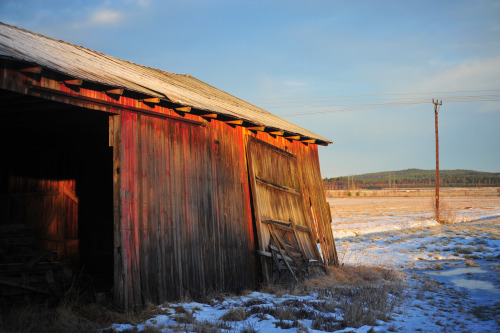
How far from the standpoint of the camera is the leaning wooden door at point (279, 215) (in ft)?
34.8

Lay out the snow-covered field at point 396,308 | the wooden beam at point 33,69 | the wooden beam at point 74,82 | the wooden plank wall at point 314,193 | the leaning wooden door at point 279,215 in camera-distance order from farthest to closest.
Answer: the wooden plank wall at point 314,193, the leaning wooden door at point 279,215, the snow-covered field at point 396,308, the wooden beam at point 74,82, the wooden beam at point 33,69

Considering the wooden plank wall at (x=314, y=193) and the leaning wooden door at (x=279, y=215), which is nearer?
the leaning wooden door at (x=279, y=215)

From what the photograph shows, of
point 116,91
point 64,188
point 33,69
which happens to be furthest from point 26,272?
point 64,188

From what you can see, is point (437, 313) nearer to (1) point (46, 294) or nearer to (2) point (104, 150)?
(1) point (46, 294)

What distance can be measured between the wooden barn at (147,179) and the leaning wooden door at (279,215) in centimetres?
3

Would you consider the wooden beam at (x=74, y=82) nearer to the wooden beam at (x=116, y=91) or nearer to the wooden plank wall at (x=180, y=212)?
the wooden beam at (x=116, y=91)

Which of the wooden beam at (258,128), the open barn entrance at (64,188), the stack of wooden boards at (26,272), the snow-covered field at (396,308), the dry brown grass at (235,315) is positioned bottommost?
the snow-covered field at (396,308)

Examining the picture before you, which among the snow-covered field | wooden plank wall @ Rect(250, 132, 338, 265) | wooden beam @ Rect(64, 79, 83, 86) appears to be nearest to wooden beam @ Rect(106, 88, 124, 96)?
wooden beam @ Rect(64, 79, 83, 86)

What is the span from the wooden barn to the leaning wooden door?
34 mm

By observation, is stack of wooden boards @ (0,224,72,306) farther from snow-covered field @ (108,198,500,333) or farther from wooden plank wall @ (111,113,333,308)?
snow-covered field @ (108,198,500,333)

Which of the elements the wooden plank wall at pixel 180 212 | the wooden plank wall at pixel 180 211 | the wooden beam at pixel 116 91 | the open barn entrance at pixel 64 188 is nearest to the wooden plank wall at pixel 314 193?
the wooden plank wall at pixel 180 211

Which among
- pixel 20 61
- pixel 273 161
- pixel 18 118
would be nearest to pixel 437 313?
pixel 273 161

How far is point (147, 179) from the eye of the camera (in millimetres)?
8078

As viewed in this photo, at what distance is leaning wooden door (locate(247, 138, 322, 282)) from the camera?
34.8 ft
